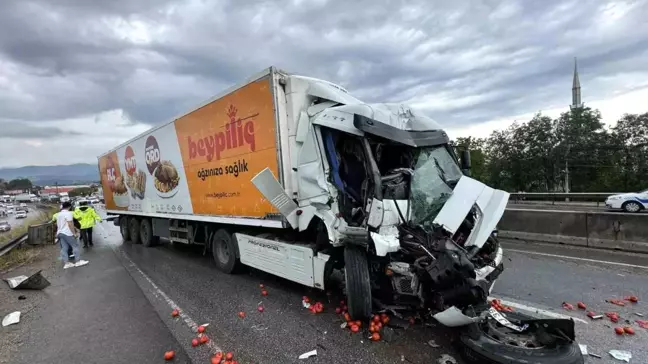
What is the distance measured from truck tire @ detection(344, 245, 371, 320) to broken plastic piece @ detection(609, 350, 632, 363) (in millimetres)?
2310

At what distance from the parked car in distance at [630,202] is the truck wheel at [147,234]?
20752mm

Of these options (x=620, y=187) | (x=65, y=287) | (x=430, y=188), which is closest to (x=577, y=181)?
(x=620, y=187)

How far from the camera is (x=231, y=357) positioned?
351cm

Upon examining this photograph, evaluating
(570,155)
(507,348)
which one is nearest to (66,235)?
(507,348)

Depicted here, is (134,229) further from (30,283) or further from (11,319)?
(11,319)

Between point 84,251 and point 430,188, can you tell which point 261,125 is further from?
point 84,251

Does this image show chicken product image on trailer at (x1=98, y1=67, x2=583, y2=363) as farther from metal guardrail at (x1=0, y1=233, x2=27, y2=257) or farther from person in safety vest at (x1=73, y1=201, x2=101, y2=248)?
metal guardrail at (x1=0, y1=233, x2=27, y2=257)

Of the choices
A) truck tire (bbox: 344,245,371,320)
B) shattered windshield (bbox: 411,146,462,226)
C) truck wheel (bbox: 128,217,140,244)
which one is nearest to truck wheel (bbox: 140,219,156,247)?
truck wheel (bbox: 128,217,140,244)

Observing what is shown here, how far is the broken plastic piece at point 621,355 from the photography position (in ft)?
10.7

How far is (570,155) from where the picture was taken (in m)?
35.8

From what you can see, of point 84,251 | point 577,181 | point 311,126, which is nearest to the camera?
point 311,126

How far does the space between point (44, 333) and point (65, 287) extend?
2761mm

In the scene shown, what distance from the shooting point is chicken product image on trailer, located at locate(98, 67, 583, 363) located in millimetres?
3498

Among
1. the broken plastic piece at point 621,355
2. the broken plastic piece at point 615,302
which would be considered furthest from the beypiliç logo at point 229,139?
the broken plastic piece at point 615,302
